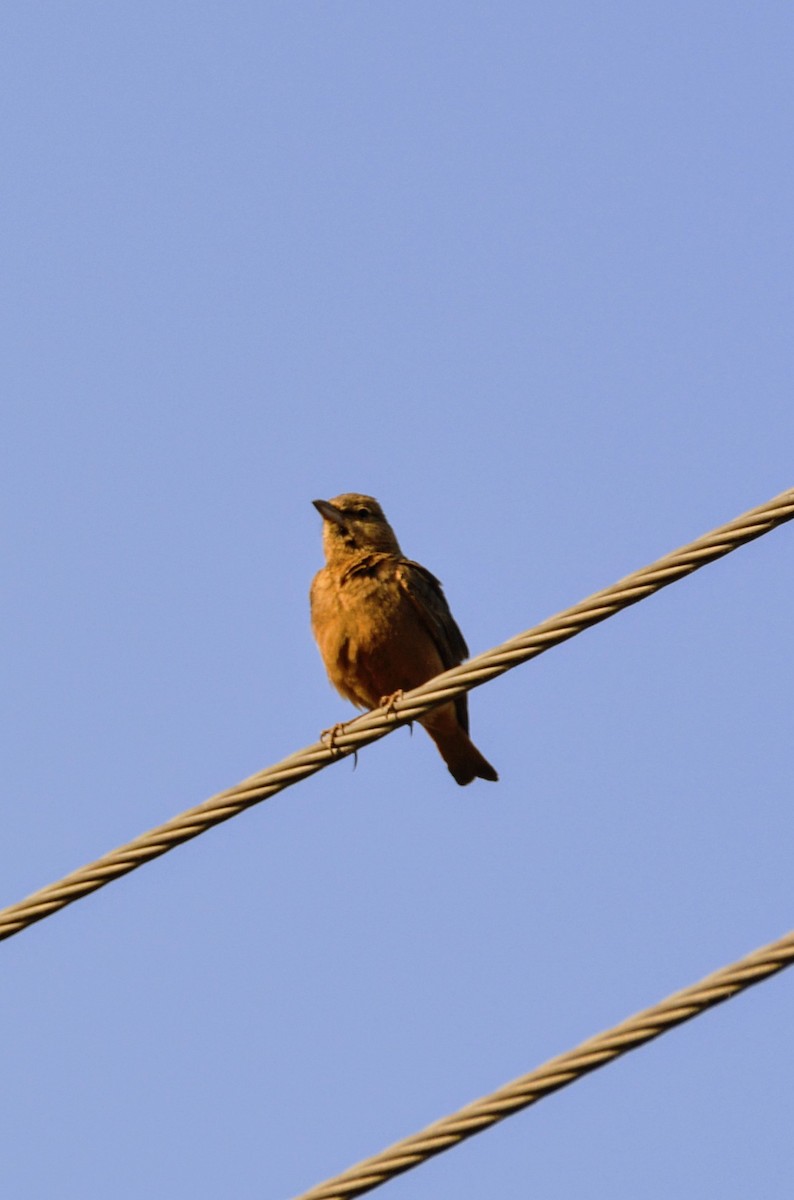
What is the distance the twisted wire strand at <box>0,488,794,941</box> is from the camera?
15.1ft

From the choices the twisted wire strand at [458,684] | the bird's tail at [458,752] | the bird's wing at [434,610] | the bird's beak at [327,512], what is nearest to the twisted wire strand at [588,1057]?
the twisted wire strand at [458,684]

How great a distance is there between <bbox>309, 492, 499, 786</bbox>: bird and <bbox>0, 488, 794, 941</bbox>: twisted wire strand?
11.2 ft

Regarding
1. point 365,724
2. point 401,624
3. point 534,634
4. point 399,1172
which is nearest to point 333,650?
point 401,624

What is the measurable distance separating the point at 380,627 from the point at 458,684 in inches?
134

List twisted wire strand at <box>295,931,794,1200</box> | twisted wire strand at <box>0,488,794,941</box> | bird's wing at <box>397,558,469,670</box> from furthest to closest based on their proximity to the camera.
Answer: bird's wing at <box>397,558,469,670</box>, twisted wire strand at <box>0,488,794,941</box>, twisted wire strand at <box>295,931,794,1200</box>

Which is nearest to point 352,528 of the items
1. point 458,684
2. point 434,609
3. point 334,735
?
point 434,609

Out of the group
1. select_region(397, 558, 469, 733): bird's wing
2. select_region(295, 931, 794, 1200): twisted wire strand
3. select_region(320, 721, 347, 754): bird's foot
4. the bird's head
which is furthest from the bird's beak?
select_region(295, 931, 794, 1200): twisted wire strand

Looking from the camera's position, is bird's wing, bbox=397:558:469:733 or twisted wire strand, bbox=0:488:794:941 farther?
bird's wing, bbox=397:558:469:733

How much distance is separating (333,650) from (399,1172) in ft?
16.0

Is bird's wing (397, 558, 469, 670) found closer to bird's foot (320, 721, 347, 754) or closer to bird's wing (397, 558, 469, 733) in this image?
bird's wing (397, 558, 469, 733)

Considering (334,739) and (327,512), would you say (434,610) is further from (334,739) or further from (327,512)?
(334,739)

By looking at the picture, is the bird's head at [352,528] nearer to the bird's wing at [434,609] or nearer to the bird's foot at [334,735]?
the bird's wing at [434,609]

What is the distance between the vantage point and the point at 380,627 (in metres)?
8.45

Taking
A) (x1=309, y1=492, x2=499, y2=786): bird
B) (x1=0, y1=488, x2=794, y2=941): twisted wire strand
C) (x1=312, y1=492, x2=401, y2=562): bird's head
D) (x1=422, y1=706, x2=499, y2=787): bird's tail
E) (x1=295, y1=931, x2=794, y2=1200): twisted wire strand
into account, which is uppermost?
(x1=312, y1=492, x2=401, y2=562): bird's head
